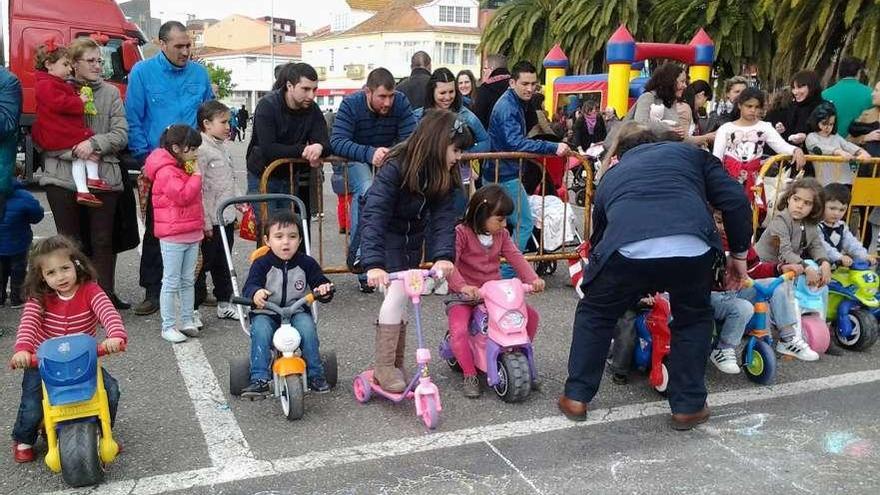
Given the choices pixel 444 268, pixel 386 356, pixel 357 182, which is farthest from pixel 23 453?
pixel 357 182

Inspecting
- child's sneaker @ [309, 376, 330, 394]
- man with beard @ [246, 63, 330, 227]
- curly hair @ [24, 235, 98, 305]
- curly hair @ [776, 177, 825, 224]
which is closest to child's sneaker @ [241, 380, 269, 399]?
child's sneaker @ [309, 376, 330, 394]

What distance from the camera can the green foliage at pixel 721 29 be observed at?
1522 centimetres

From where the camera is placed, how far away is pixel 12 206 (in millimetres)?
5906

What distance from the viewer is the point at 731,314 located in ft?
15.6

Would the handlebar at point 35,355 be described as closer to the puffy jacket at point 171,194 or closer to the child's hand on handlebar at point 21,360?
the child's hand on handlebar at point 21,360

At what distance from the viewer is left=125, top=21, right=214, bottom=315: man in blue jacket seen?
19.9 feet

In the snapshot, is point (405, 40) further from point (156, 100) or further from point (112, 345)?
point (112, 345)

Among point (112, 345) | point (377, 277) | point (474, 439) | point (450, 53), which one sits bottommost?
point (474, 439)

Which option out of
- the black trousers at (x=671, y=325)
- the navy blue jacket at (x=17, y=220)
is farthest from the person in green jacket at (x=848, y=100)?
the navy blue jacket at (x=17, y=220)

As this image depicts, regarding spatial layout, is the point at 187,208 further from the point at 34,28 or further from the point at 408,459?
the point at 34,28

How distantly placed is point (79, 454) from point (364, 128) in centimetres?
367

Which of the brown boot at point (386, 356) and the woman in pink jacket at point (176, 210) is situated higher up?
the woman in pink jacket at point (176, 210)

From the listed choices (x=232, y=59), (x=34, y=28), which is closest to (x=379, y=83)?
(x=34, y=28)

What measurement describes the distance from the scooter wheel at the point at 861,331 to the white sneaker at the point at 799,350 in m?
0.43
